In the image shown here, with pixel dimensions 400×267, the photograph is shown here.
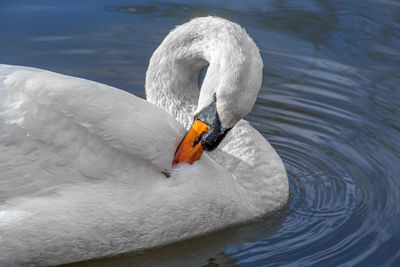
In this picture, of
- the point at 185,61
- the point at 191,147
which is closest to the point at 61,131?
the point at 191,147

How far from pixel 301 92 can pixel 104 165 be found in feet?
10.5

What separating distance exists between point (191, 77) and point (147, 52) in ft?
7.21

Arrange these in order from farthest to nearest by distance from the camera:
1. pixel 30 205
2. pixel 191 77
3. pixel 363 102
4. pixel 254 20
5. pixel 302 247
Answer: pixel 254 20, pixel 363 102, pixel 191 77, pixel 302 247, pixel 30 205

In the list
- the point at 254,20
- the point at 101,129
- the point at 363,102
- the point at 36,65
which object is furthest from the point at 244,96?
the point at 254,20

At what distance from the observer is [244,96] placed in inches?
204

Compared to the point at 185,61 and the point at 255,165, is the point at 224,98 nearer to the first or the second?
the point at 255,165

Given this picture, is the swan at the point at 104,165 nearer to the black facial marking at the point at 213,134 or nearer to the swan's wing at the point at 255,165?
the black facial marking at the point at 213,134

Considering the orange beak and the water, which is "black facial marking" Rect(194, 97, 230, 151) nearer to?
the orange beak

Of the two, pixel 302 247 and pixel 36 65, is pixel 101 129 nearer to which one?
pixel 302 247

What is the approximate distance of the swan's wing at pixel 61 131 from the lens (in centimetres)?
486

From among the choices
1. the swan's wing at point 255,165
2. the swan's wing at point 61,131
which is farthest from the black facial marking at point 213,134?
the swan's wing at point 255,165

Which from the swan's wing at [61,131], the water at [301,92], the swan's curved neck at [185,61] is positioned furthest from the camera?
the swan's curved neck at [185,61]

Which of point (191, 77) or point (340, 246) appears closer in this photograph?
point (340, 246)

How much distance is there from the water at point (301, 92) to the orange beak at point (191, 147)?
1.89 feet
